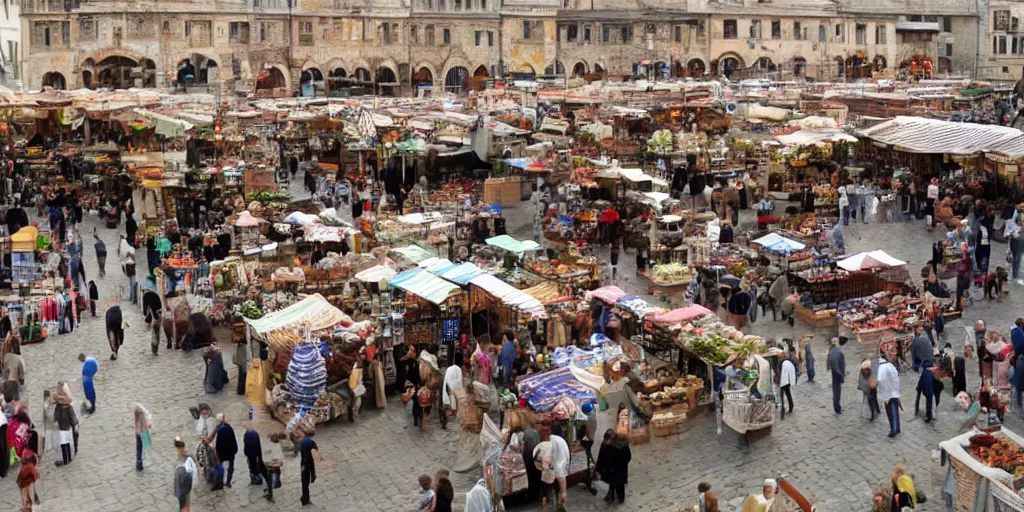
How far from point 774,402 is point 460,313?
499 centimetres

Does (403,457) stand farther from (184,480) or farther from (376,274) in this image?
(376,274)

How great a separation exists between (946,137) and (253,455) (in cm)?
2097

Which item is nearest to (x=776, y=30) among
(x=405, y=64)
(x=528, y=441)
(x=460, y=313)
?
(x=405, y=64)

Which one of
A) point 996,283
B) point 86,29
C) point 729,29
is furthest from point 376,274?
point 729,29

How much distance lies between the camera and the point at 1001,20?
73.0 meters

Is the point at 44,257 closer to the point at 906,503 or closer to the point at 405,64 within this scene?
the point at 906,503

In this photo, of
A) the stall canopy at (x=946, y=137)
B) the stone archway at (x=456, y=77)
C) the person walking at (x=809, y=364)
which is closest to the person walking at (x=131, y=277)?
the person walking at (x=809, y=364)

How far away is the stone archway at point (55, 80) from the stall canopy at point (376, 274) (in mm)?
37877

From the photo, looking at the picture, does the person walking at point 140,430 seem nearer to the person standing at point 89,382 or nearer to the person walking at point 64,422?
the person walking at point 64,422

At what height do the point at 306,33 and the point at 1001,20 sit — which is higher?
the point at 1001,20

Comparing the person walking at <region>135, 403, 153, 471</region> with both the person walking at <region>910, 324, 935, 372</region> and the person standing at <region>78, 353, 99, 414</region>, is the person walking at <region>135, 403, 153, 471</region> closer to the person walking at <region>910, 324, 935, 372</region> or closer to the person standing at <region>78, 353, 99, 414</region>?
the person standing at <region>78, 353, 99, 414</region>

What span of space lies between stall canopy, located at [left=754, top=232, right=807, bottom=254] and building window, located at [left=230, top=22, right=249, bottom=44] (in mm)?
38973

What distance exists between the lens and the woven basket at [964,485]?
1263 cm

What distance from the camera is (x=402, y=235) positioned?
2469 cm
